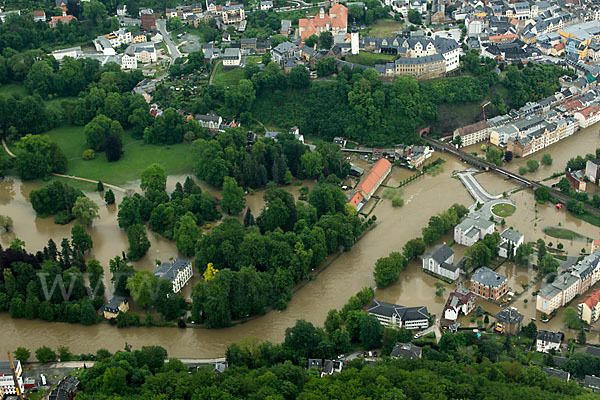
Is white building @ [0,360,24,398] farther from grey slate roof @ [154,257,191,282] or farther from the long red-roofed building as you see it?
the long red-roofed building

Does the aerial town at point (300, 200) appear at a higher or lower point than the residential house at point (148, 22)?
lower

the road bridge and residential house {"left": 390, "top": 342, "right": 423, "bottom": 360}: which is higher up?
the road bridge

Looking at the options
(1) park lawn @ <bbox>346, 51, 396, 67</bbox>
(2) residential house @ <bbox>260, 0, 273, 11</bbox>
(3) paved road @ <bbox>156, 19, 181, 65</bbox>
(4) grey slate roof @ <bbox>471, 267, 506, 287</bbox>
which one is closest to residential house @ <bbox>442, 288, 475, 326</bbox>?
(4) grey slate roof @ <bbox>471, 267, 506, 287</bbox>

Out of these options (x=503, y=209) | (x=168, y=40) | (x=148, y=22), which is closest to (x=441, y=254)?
(x=503, y=209)

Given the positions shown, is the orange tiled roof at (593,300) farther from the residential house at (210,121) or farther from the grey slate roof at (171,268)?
the residential house at (210,121)

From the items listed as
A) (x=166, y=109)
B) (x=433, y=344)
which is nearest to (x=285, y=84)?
(x=166, y=109)

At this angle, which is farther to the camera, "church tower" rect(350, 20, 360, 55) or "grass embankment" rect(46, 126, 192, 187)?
"church tower" rect(350, 20, 360, 55)

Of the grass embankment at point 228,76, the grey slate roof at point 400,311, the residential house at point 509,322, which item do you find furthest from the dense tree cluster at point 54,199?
the residential house at point 509,322
